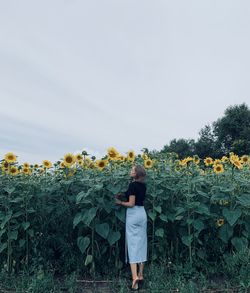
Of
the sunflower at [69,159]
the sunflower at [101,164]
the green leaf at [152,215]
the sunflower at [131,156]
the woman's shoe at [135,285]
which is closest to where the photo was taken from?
the woman's shoe at [135,285]

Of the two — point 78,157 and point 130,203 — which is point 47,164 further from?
point 130,203

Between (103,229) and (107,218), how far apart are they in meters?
0.24

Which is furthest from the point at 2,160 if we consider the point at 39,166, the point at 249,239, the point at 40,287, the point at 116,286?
the point at 249,239

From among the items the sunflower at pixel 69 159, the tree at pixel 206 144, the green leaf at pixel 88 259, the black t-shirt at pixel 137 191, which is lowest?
the green leaf at pixel 88 259

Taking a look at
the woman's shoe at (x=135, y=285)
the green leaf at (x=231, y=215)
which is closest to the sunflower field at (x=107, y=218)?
the green leaf at (x=231, y=215)

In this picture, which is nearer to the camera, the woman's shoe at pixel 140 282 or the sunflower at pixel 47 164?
the woman's shoe at pixel 140 282

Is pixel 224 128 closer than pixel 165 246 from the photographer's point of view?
No

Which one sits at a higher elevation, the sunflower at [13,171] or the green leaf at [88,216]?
the sunflower at [13,171]

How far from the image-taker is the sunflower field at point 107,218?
222 inches

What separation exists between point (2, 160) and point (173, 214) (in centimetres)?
249

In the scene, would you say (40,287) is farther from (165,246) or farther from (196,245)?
(196,245)

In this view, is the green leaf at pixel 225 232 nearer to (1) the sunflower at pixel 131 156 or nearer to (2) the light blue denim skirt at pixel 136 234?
(2) the light blue denim skirt at pixel 136 234

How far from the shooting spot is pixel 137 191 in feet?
18.0

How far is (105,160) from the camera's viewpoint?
19.6 ft
